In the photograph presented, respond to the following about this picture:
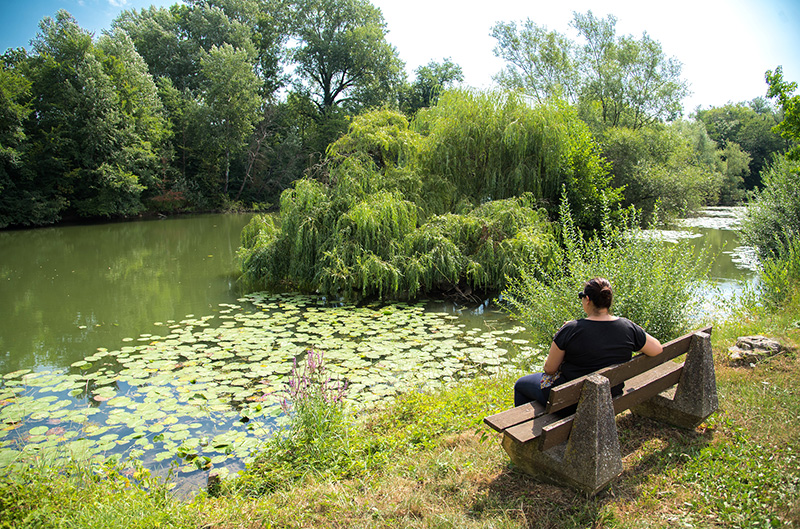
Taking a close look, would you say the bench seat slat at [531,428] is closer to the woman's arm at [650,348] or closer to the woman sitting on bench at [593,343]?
the woman sitting on bench at [593,343]

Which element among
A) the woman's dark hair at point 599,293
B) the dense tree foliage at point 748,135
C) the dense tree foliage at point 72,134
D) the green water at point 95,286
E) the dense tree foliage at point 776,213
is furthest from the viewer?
the dense tree foliage at point 748,135

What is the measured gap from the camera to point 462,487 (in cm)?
283

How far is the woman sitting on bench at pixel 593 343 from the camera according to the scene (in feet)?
9.64

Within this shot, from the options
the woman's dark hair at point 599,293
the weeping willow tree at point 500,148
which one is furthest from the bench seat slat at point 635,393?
the weeping willow tree at point 500,148

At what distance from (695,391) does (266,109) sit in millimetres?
36513

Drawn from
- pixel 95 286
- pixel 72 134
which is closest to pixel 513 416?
pixel 95 286

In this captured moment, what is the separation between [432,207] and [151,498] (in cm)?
869

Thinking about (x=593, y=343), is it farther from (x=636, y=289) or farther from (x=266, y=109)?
(x=266, y=109)

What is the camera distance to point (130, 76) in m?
25.8

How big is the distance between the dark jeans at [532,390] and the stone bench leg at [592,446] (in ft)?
1.31

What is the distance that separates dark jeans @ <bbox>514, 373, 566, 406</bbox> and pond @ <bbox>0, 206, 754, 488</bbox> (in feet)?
6.51

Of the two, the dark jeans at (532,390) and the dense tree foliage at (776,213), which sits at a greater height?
the dense tree foliage at (776,213)

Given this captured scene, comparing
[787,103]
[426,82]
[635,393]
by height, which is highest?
[426,82]

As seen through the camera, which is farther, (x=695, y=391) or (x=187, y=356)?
(x=187, y=356)
